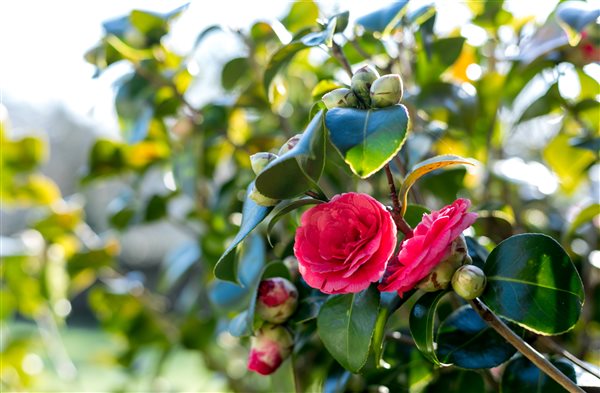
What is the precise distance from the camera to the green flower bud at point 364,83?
0.52 m

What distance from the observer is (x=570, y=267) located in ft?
1.68

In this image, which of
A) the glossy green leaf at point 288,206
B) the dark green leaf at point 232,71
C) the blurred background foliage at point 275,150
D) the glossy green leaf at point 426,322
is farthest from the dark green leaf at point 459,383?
the dark green leaf at point 232,71

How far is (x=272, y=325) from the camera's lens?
641 mm

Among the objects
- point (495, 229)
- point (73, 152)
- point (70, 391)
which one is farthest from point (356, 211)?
point (73, 152)

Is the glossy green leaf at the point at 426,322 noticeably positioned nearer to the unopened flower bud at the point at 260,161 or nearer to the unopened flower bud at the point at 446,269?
the unopened flower bud at the point at 446,269

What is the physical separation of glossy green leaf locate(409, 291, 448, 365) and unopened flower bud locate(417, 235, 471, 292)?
12 millimetres

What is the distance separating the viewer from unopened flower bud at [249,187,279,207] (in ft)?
1.68

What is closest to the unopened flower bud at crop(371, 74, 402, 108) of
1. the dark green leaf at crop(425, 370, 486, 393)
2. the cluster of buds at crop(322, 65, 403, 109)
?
the cluster of buds at crop(322, 65, 403, 109)

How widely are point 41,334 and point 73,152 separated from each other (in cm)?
743

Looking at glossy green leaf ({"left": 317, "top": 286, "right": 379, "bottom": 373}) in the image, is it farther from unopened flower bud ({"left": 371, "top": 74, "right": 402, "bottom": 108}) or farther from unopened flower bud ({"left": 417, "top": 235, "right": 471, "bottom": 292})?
unopened flower bud ({"left": 371, "top": 74, "right": 402, "bottom": 108})

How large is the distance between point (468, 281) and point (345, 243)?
0.09m

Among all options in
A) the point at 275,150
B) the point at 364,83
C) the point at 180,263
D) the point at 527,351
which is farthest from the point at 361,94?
the point at 180,263

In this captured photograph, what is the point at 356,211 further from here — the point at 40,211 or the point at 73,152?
the point at 73,152

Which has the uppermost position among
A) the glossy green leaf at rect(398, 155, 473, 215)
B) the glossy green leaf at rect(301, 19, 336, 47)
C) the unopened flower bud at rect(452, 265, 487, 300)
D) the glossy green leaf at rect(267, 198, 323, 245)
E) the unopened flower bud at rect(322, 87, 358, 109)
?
the unopened flower bud at rect(322, 87, 358, 109)
